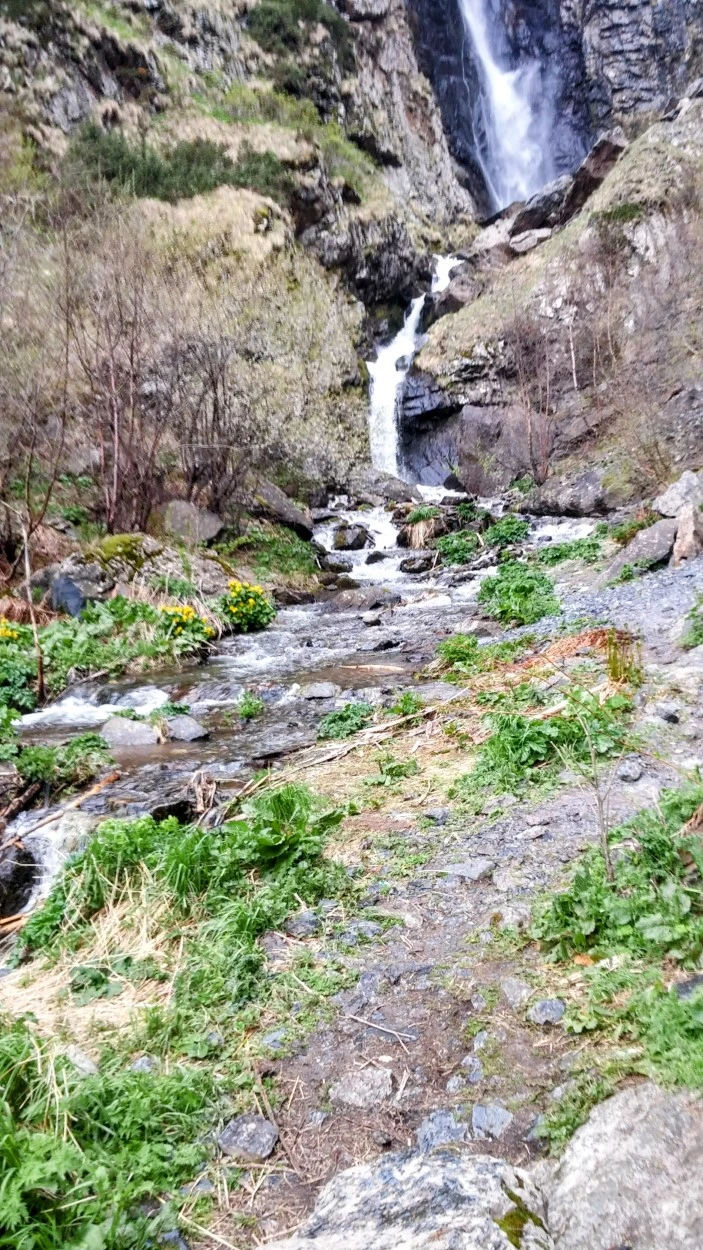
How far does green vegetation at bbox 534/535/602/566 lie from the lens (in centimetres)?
1174

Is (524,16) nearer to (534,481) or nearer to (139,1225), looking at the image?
(534,481)

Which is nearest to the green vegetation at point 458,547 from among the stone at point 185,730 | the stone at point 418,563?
the stone at point 418,563

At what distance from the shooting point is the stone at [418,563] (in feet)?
47.8

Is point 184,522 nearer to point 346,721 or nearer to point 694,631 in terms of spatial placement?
point 346,721

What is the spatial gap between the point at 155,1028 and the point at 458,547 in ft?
43.3

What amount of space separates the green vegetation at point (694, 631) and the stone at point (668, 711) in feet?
3.52

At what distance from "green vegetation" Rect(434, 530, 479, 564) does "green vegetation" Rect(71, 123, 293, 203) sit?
19.4 metres

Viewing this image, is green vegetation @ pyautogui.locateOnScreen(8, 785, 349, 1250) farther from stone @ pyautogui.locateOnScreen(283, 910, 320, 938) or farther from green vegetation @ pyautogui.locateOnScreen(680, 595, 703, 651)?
green vegetation @ pyautogui.locateOnScreen(680, 595, 703, 651)

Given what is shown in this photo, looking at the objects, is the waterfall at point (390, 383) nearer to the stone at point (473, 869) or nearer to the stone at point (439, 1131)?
the stone at point (473, 869)

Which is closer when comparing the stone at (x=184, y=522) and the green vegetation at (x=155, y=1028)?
the green vegetation at (x=155, y=1028)

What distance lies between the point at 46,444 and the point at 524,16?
41.2 metres

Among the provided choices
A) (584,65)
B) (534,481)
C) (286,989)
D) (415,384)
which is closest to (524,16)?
(584,65)

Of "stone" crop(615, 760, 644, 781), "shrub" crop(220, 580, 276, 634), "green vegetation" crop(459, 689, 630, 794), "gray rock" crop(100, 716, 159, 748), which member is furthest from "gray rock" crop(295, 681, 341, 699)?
"stone" crop(615, 760, 644, 781)

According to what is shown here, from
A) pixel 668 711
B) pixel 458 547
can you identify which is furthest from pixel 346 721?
pixel 458 547
